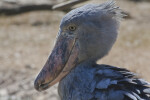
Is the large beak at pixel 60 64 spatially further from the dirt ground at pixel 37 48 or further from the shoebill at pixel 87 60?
the dirt ground at pixel 37 48

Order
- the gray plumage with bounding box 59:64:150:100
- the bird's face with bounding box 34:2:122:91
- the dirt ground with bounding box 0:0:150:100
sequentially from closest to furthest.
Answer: the gray plumage with bounding box 59:64:150:100
the bird's face with bounding box 34:2:122:91
the dirt ground with bounding box 0:0:150:100

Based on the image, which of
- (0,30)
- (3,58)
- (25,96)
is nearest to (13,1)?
(0,30)

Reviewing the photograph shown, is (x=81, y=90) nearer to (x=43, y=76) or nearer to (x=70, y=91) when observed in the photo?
(x=70, y=91)

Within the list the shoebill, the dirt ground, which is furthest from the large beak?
the dirt ground

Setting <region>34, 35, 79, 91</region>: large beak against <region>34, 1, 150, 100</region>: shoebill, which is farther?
<region>34, 35, 79, 91</region>: large beak

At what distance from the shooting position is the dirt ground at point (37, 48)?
5164mm

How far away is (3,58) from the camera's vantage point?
644 centimetres

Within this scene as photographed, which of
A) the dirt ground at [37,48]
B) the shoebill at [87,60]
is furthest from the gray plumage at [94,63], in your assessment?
the dirt ground at [37,48]

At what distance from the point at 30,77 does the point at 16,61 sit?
0.90 meters

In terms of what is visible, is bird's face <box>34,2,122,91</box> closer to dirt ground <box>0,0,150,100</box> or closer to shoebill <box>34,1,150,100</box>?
shoebill <box>34,1,150,100</box>

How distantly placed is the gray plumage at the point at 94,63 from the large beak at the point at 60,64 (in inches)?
1.9

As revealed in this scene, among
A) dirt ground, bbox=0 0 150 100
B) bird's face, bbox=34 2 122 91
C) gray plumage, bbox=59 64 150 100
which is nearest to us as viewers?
gray plumage, bbox=59 64 150 100

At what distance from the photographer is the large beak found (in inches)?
118

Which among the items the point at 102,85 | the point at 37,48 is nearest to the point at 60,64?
the point at 102,85
